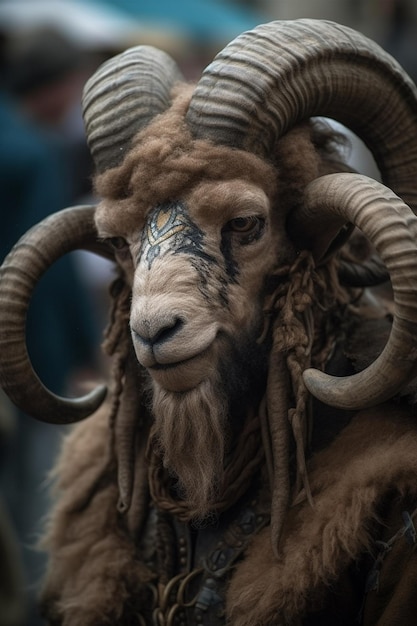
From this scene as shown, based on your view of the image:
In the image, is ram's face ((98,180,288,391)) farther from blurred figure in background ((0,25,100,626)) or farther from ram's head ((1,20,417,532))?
blurred figure in background ((0,25,100,626))

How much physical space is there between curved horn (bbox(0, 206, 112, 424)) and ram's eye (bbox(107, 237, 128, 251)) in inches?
7.0

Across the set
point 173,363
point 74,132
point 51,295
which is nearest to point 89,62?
point 74,132

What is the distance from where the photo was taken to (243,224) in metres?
3.27

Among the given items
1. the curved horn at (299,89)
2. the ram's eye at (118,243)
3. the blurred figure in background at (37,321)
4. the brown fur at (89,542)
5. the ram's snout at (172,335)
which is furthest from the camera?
the blurred figure in background at (37,321)

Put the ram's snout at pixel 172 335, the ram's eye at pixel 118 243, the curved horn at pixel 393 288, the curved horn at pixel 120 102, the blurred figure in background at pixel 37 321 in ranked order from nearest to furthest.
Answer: the curved horn at pixel 393 288
the ram's snout at pixel 172 335
the curved horn at pixel 120 102
the ram's eye at pixel 118 243
the blurred figure in background at pixel 37 321

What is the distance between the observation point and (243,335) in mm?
3307

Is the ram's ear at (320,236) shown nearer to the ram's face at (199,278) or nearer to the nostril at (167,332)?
the ram's face at (199,278)

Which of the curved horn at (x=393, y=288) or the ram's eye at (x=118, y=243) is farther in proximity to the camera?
the ram's eye at (x=118, y=243)

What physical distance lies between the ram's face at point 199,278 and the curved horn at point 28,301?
1.08ft

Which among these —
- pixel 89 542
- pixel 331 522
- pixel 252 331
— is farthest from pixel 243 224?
pixel 89 542

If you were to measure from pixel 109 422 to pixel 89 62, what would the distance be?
5.82 meters

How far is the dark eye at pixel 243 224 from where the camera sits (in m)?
3.26

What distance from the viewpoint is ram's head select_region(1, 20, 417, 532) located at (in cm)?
310

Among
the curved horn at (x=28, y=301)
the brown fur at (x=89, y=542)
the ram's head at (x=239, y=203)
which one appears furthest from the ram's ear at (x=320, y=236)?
the brown fur at (x=89, y=542)
